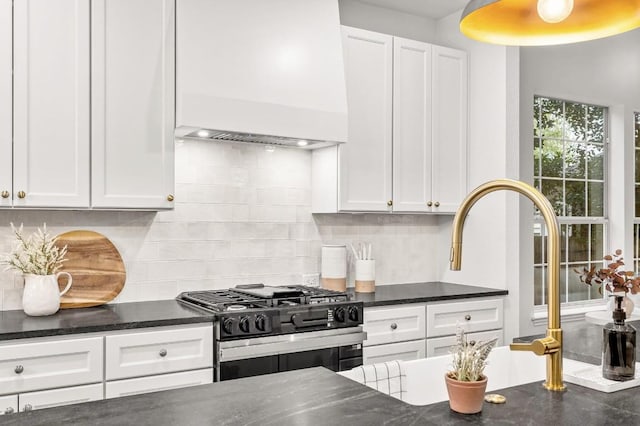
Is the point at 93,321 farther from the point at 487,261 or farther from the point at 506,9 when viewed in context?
the point at 487,261

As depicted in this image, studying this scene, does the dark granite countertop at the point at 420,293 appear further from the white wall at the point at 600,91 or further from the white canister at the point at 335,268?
the white wall at the point at 600,91

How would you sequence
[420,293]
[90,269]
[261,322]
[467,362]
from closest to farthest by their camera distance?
[467,362]
[261,322]
[90,269]
[420,293]

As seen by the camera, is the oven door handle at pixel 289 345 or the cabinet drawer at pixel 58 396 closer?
the cabinet drawer at pixel 58 396

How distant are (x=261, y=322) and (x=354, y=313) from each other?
0.60m

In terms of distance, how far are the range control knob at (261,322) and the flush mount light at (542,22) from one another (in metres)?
1.80

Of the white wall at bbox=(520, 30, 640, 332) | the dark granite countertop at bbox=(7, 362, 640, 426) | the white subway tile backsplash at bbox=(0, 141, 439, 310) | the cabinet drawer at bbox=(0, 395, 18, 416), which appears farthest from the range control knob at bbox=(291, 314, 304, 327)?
A: the white wall at bbox=(520, 30, 640, 332)

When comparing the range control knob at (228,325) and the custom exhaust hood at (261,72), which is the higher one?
the custom exhaust hood at (261,72)

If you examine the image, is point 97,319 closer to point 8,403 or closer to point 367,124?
point 8,403

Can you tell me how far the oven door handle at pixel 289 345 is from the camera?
2918 mm

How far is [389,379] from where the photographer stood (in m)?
1.68

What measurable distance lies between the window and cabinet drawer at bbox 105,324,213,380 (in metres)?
2.81

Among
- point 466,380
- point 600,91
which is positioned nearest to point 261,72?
point 466,380

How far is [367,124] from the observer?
154 inches

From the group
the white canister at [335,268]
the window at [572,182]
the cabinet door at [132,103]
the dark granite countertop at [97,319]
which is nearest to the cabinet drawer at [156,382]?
the dark granite countertop at [97,319]
